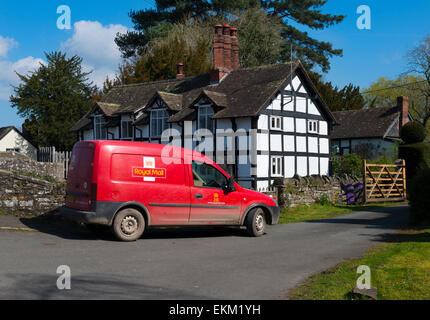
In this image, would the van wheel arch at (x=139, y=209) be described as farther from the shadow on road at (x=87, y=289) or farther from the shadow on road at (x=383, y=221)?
the shadow on road at (x=383, y=221)

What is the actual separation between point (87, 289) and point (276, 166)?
942 inches

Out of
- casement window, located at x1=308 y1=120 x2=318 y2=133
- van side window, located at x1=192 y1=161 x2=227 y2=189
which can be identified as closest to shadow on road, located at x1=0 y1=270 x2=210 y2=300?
van side window, located at x1=192 y1=161 x2=227 y2=189

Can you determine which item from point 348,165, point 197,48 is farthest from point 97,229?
point 197,48

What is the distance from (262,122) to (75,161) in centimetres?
1826

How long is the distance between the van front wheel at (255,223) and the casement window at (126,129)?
2291 centimetres

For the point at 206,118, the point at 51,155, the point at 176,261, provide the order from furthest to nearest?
the point at 206,118, the point at 51,155, the point at 176,261

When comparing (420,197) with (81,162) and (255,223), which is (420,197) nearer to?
(255,223)

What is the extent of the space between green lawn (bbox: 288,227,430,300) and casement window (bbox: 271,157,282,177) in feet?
61.5

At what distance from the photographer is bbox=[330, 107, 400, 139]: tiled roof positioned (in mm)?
44969

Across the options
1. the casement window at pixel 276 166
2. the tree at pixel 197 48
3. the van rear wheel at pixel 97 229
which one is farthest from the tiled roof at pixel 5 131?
the van rear wheel at pixel 97 229

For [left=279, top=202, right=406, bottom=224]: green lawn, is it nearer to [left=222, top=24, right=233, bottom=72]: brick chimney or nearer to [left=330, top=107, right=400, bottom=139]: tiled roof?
[left=222, top=24, right=233, bottom=72]: brick chimney

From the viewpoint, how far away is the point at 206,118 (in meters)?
30.8

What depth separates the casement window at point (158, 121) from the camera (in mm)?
33041
